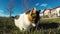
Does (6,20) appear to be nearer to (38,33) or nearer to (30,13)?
(30,13)

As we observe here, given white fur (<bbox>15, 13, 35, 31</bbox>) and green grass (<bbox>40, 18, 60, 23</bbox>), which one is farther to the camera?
green grass (<bbox>40, 18, 60, 23</bbox>)

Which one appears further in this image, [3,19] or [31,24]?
[3,19]

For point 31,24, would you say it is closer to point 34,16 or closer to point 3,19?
point 34,16

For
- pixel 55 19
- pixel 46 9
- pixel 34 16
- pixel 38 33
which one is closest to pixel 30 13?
pixel 34 16

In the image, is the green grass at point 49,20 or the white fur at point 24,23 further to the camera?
the green grass at point 49,20

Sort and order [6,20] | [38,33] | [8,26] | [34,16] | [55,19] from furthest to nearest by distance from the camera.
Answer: [55,19], [6,20], [8,26], [34,16], [38,33]

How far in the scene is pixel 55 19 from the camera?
19.0ft

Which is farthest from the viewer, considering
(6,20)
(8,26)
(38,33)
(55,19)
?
(55,19)

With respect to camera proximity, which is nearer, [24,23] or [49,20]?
[24,23]

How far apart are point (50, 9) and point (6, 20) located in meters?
1.31

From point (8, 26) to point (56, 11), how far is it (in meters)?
1.55

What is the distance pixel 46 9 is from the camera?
17.3ft

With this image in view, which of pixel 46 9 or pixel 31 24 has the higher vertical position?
pixel 46 9

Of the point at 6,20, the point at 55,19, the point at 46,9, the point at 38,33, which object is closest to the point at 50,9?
the point at 46,9
